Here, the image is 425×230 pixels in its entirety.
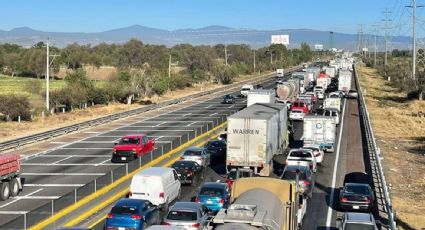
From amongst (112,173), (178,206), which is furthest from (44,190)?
(178,206)

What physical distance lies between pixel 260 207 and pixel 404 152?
2997 cm

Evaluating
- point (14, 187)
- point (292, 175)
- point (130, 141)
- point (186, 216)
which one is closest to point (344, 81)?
point (130, 141)

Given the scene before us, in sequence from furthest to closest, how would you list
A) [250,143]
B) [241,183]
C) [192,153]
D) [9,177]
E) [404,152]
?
[404,152]
[192,153]
[250,143]
[9,177]
[241,183]

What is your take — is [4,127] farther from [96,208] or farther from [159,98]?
[159,98]

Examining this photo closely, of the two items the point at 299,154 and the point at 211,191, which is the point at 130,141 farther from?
the point at 211,191

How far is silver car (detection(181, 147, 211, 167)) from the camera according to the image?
30.0 meters

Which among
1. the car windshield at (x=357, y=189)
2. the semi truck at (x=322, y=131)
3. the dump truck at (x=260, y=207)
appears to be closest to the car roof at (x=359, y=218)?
the dump truck at (x=260, y=207)

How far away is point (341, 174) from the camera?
2992 centimetres

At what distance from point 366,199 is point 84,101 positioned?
56261 millimetres

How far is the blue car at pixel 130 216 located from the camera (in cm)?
1780

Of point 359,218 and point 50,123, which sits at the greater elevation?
point 359,218

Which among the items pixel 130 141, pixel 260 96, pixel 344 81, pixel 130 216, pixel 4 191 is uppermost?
pixel 344 81

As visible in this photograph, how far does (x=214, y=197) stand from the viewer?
2130 cm

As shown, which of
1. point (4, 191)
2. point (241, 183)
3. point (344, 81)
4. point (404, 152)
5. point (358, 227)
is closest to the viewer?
point (241, 183)
